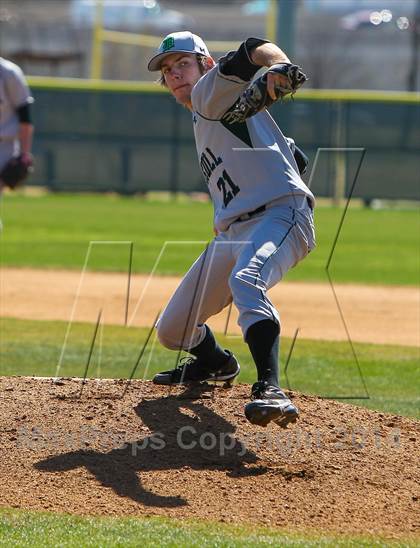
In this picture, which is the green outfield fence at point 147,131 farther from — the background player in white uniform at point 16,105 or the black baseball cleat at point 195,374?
the black baseball cleat at point 195,374

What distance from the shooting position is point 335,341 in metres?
8.86

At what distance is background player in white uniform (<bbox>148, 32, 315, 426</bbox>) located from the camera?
4672 millimetres

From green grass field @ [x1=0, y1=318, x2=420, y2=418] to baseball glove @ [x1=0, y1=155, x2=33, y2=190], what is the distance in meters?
1.18

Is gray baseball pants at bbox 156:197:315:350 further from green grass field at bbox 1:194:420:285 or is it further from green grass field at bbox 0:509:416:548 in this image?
green grass field at bbox 1:194:420:285

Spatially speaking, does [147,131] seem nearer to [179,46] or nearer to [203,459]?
[179,46]

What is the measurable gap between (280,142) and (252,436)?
4.33ft

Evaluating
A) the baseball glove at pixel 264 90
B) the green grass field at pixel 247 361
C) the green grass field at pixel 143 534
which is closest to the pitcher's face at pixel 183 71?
the baseball glove at pixel 264 90

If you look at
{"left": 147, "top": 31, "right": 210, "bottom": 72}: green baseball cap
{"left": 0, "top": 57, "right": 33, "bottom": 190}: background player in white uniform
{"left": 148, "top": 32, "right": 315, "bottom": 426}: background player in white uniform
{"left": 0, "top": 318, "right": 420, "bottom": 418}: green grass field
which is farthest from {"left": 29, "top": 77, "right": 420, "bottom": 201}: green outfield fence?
{"left": 147, "top": 31, "right": 210, "bottom": 72}: green baseball cap

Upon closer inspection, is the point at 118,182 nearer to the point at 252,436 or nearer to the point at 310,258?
the point at 310,258

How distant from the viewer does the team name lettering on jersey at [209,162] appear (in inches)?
202

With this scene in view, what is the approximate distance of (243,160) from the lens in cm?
501

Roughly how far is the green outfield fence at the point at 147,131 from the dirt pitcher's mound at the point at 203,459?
1603cm

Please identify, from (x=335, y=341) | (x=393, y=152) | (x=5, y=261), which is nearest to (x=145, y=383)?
(x=335, y=341)

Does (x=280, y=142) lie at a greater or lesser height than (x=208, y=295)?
greater
